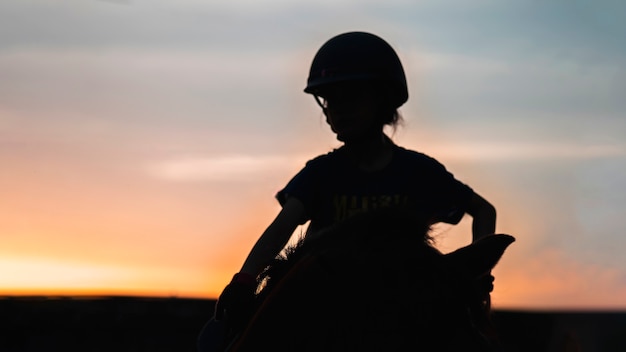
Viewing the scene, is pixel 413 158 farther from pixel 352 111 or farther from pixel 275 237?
pixel 275 237

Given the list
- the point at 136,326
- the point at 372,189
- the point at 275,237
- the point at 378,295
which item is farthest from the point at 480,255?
the point at 136,326

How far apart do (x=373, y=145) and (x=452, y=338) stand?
205cm

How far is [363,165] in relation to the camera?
601 cm

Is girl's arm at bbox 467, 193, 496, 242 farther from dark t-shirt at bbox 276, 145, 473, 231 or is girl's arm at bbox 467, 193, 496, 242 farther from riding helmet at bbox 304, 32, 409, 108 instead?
riding helmet at bbox 304, 32, 409, 108

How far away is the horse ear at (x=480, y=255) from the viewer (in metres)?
4.39

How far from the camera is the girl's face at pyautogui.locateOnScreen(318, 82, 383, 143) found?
5871 mm

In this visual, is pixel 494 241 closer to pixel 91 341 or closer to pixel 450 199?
pixel 450 199

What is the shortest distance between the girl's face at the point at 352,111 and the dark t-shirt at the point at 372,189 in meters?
0.17

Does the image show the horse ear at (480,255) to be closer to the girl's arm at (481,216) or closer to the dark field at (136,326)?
the girl's arm at (481,216)

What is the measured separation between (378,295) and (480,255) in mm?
520

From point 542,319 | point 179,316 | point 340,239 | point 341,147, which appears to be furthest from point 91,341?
point 340,239

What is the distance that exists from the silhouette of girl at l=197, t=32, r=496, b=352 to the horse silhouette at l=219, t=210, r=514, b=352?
1.38 metres

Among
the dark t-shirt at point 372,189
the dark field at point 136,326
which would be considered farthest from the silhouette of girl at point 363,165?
the dark field at point 136,326

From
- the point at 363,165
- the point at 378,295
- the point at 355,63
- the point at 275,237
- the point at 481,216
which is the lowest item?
the point at 378,295
